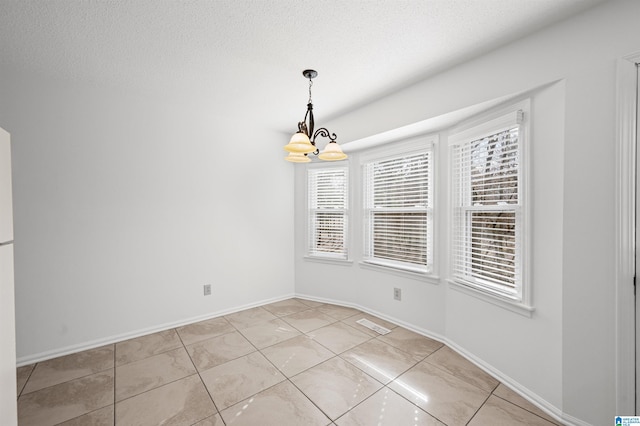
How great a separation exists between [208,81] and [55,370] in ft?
9.65

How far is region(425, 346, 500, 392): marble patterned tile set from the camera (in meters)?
2.14

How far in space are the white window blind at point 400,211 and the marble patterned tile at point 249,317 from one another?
154 centimetres

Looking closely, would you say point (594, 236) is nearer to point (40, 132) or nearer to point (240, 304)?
point (240, 304)

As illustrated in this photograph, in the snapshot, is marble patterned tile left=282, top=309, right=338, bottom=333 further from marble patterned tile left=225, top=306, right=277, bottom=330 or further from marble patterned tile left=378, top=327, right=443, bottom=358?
marble patterned tile left=378, top=327, right=443, bottom=358

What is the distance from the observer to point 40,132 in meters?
2.54

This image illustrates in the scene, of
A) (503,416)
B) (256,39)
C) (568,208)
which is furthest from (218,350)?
(568,208)

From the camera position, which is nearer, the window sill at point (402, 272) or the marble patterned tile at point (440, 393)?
the marble patterned tile at point (440, 393)

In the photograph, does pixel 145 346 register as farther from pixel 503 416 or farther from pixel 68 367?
pixel 503 416

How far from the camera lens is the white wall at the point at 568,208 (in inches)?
62.6

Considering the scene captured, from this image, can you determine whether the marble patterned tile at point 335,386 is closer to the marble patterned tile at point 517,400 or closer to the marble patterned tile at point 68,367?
→ the marble patterned tile at point 517,400

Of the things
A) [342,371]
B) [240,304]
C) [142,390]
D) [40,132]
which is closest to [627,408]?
[342,371]

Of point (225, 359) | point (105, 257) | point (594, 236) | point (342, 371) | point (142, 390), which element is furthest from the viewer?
point (105, 257)

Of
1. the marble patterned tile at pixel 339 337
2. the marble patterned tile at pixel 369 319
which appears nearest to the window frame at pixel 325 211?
the marble patterned tile at pixel 369 319

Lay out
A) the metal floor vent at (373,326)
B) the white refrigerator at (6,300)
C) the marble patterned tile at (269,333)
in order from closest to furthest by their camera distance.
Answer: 1. the white refrigerator at (6,300)
2. the marble patterned tile at (269,333)
3. the metal floor vent at (373,326)
